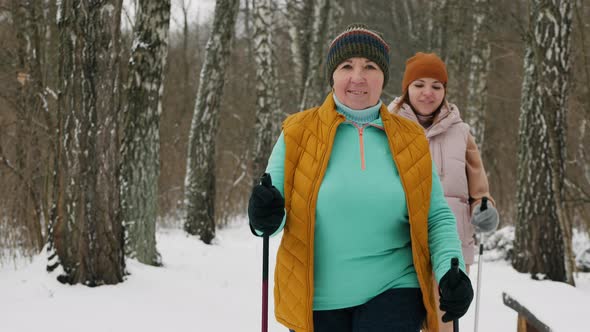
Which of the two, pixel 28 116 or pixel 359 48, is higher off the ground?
pixel 359 48

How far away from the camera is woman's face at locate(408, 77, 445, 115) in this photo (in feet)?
11.3

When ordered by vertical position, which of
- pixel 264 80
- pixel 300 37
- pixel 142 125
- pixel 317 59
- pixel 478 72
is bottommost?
pixel 142 125

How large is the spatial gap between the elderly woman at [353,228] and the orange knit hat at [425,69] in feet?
4.69

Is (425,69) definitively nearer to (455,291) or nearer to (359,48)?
(359,48)

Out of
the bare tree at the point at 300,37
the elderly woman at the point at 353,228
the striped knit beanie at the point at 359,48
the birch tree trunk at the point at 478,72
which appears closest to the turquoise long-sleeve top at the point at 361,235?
the elderly woman at the point at 353,228

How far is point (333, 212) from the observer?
6.53 ft

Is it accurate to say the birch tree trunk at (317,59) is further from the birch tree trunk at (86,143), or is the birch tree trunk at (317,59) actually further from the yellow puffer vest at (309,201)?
the yellow puffer vest at (309,201)

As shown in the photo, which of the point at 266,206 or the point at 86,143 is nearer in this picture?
the point at 266,206

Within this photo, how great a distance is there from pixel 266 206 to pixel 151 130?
495 centimetres

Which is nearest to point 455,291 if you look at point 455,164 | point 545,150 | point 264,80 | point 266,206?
point 266,206

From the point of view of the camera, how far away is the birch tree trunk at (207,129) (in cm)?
943

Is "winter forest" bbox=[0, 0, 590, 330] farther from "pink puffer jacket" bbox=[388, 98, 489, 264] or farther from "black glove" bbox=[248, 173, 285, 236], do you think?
"black glove" bbox=[248, 173, 285, 236]

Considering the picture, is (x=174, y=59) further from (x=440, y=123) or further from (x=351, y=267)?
(x=351, y=267)

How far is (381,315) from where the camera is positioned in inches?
77.5
